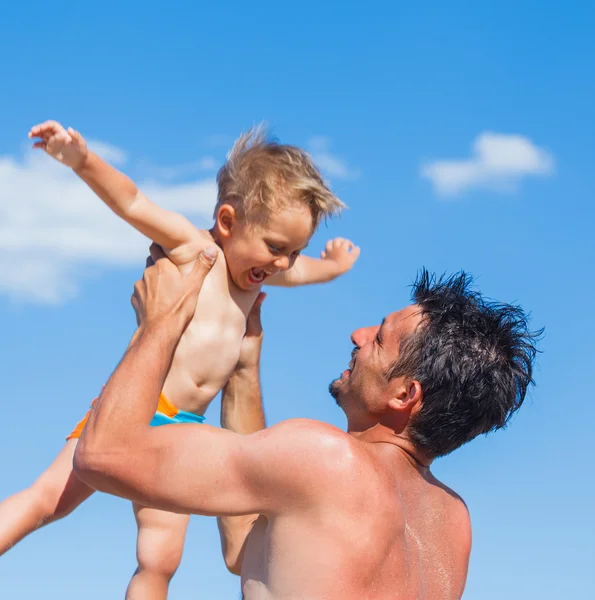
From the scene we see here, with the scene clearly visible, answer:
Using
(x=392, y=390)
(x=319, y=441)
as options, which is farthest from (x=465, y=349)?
(x=319, y=441)

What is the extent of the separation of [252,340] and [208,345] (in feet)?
1.30

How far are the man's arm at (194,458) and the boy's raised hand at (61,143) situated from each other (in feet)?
5.22

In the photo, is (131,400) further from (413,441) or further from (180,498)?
(413,441)

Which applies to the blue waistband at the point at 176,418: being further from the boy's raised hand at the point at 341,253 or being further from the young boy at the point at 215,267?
the boy's raised hand at the point at 341,253

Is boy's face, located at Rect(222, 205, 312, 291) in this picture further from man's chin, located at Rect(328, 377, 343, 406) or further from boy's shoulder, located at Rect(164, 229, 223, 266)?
man's chin, located at Rect(328, 377, 343, 406)

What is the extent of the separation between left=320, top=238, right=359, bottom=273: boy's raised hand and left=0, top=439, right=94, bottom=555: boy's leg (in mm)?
2635

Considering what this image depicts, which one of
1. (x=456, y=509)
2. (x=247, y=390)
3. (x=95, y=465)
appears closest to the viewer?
(x=95, y=465)

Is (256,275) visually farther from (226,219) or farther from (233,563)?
(233,563)

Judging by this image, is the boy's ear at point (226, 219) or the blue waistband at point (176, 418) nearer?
the blue waistband at point (176, 418)

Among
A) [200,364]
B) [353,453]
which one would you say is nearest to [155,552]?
[200,364]

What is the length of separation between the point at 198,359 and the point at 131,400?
1834mm

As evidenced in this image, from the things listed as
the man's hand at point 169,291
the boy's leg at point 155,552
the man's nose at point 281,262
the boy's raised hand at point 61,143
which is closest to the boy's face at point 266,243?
the man's nose at point 281,262

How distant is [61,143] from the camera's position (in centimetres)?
504

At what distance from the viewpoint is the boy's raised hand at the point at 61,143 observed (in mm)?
5004
